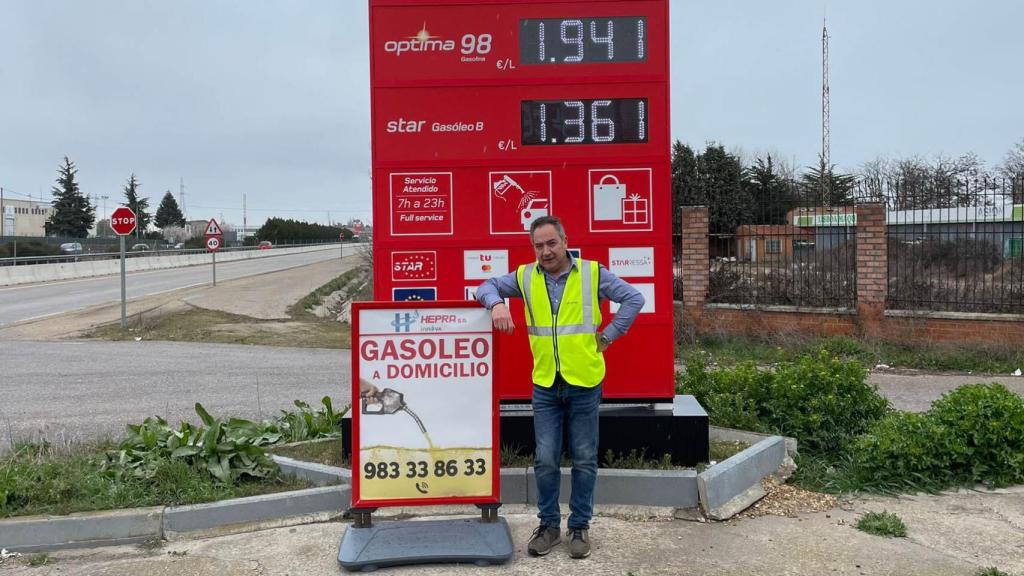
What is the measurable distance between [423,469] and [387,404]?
0.48 m

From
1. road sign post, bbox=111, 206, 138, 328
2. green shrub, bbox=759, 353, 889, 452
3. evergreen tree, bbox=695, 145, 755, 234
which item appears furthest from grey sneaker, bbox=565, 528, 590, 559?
evergreen tree, bbox=695, 145, 755, 234

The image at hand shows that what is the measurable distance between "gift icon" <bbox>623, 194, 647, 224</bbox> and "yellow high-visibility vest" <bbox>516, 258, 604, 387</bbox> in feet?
5.15

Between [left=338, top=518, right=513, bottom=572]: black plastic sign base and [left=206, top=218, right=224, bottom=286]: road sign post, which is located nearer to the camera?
[left=338, top=518, right=513, bottom=572]: black plastic sign base

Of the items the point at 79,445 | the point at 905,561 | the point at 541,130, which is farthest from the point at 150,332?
the point at 905,561

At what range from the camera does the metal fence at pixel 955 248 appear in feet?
44.1

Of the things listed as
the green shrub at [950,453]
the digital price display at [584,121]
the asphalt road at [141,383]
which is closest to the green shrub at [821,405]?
the green shrub at [950,453]

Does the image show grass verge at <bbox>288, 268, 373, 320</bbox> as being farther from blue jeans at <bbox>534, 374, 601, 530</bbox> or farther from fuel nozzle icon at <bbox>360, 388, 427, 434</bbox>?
blue jeans at <bbox>534, 374, 601, 530</bbox>

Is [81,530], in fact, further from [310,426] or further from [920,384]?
[920,384]

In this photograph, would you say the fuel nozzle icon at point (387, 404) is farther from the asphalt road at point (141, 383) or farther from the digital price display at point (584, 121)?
the asphalt road at point (141, 383)

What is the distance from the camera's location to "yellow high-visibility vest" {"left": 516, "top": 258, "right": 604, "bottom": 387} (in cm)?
490

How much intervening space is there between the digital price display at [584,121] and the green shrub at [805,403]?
257 centimetres

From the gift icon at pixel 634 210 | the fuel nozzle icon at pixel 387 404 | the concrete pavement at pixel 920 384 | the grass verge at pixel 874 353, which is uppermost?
the gift icon at pixel 634 210

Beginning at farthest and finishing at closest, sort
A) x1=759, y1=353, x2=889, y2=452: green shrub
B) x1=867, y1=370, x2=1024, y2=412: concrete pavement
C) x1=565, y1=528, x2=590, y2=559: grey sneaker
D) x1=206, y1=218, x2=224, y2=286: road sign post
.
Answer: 1. x1=206, y1=218, x2=224, y2=286: road sign post
2. x1=867, y1=370, x2=1024, y2=412: concrete pavement
3. x1=759, y1=353, x2=889, y2=452: green shrub
4. x1=565, y1=528, x2=590, y2=559: grey sneaker

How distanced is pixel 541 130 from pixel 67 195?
88.3 m
